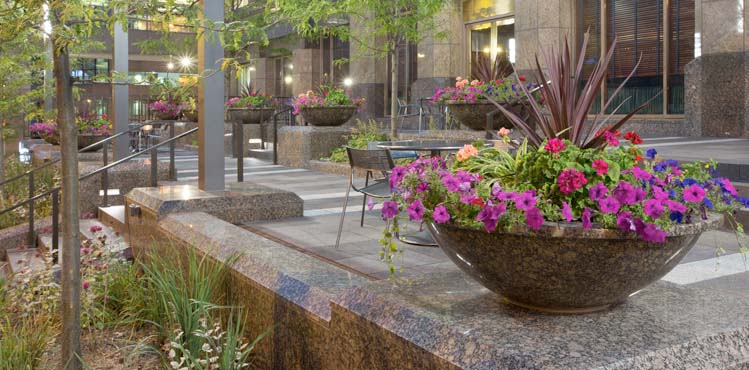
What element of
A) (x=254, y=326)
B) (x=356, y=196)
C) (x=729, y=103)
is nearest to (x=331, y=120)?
(x=356, y=196)

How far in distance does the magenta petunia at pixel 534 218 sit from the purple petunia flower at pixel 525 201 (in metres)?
0.02

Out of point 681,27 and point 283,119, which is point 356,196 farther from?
point 283,119

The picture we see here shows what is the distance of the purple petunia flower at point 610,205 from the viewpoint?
7.86ft

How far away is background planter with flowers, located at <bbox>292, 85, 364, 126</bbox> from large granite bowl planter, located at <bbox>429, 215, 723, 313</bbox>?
1293 centimetres

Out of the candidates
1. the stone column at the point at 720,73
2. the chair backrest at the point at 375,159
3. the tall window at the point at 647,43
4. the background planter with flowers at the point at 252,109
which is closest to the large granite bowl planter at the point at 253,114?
the background planter with flowers at the point at 252,109

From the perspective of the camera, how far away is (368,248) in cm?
602

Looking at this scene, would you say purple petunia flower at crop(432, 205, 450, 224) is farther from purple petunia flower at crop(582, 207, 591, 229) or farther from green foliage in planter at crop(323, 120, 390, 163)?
green foliage in planter at crop(323, 120, 390, 163)

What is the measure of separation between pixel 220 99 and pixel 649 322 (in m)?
5.69

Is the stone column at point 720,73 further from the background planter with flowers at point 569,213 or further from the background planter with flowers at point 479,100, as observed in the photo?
the background planter with flowers at point 569,213

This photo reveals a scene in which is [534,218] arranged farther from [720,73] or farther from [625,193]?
[720,73]

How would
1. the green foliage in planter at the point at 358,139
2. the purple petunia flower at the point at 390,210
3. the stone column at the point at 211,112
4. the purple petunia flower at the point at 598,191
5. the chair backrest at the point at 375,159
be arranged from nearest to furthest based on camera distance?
the purple petunia flower at the point at 598,191 < the purple petunia flower at the point at 390,210 < the chair backrest at the point at 375,159 < the stone column at the point at 211,112 < the green foliage in planter at the point at 358,139

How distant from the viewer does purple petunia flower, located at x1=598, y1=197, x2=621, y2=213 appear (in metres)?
2.40

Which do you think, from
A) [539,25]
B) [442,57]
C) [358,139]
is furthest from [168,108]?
[539,25]

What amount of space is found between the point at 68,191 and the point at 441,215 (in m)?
2.23
